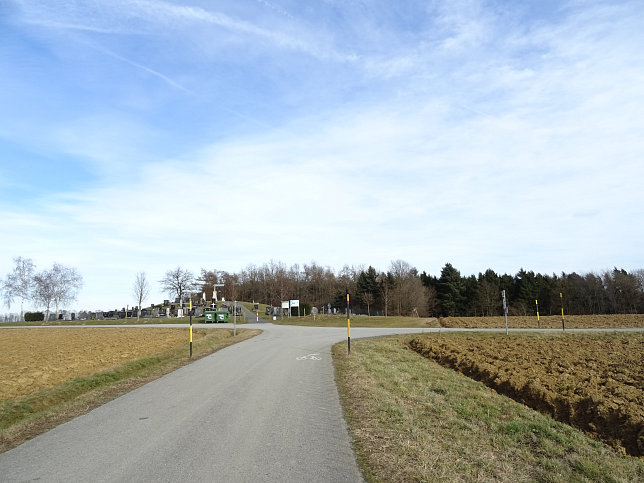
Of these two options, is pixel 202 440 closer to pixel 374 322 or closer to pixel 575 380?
pixel 575 380

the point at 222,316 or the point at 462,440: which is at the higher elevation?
the point at 222,316

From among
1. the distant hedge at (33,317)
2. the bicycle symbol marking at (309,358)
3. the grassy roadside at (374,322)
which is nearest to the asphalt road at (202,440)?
the bicycle symbol marking at (309,358)

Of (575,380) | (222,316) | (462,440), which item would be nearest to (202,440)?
(462,440)

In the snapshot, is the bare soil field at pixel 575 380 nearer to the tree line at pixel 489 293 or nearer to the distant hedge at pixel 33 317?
the tree line at pixel 489 293

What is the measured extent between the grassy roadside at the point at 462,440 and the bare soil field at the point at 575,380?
695mm

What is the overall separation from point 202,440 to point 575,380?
9.32m

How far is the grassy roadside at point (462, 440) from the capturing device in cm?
505

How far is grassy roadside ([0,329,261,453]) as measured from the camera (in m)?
7.66

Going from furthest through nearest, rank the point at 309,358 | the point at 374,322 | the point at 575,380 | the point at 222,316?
the point at 222,316 → the point at 374,322 → the point at 309,358 → the point at 575,380

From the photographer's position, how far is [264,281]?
12631 cm

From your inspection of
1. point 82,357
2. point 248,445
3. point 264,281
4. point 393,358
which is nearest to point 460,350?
point 393,358

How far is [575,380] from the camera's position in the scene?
1080 centimetres

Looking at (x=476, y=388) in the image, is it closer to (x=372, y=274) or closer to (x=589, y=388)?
(x=589, y=388)

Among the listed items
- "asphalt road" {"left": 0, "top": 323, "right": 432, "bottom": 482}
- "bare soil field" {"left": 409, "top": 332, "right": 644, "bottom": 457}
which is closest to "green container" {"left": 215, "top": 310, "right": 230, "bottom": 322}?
"bare soil field" {"left": 409, "top": 332, "right": 644, "bottom": 457}
